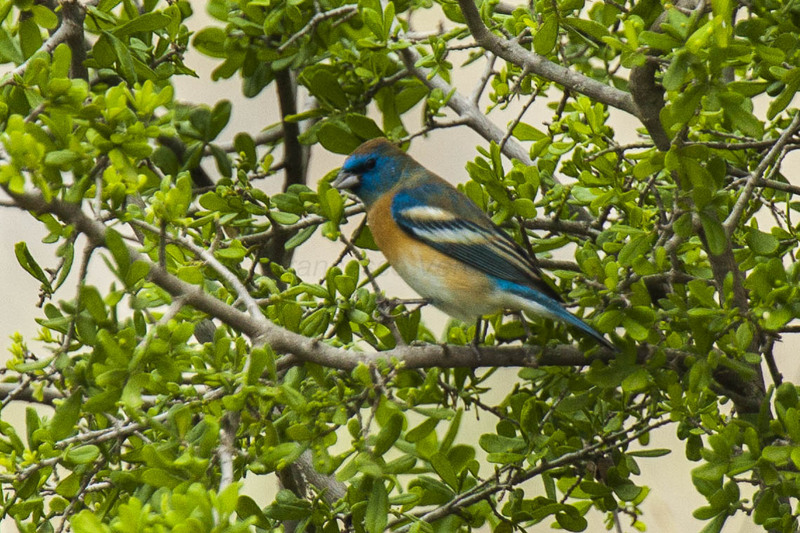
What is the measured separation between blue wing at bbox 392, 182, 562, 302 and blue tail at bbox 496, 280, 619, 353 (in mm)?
32

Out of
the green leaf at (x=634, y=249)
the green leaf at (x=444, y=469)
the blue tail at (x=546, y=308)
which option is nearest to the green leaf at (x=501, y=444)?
the green leaf at (x=444, y=469)

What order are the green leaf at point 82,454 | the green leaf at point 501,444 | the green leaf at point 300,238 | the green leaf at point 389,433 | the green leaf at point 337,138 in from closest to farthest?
the green leaf at point 389,433 < the green leaf at point 82,454 < the green leaf at point 501,444 < the green leaf at point 300,238 < the green leaf at point 337,138

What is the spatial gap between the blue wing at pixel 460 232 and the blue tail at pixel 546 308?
0.11 ft

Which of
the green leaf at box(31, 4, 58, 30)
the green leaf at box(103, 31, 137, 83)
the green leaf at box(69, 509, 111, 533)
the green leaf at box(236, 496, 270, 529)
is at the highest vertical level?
the green leaf at box(103, 31, 137, 83)

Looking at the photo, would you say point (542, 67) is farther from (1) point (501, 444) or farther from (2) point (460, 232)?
(2) point (460, 232)

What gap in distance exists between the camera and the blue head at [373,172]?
3.92 meters

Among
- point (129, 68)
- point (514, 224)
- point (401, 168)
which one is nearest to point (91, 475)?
point (129, 68)

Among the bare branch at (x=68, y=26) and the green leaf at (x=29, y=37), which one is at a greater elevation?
the bare branch at (x=68, y=26)

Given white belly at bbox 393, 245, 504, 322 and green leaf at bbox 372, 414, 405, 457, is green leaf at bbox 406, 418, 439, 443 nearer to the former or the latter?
green leaf at bbox 372, 414, 405, 457

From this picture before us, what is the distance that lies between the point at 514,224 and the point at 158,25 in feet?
4.07

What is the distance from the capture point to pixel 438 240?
3836 millimetres

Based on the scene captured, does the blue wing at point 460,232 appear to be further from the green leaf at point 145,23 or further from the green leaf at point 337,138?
the green leaf at point 145,23

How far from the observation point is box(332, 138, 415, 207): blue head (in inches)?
154

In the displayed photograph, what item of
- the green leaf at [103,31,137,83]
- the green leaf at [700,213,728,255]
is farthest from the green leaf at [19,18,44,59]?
the green leaf at [700,213,728,255]
